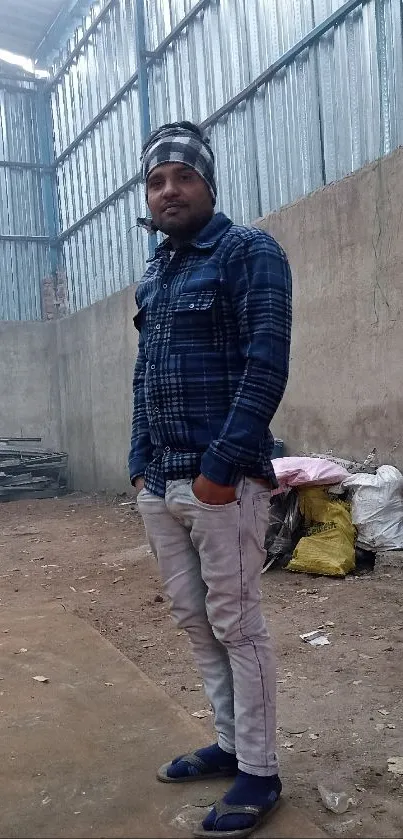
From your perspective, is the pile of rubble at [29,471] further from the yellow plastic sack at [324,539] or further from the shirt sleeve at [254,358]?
the shirt sleeve at [254,358]

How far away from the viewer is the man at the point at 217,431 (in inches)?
67.4

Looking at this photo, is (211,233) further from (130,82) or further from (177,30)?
(130,82)

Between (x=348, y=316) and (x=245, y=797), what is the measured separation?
4.22 m

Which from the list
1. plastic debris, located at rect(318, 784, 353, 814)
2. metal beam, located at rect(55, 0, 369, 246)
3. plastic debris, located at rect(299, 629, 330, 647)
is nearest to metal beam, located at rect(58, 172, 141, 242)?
metal beam, located at rect(55, 0, 369, 246)

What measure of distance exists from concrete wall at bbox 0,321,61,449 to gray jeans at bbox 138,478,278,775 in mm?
10636

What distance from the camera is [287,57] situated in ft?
21.6

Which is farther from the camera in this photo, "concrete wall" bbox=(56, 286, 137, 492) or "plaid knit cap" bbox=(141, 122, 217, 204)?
"concrete wall" bbox=(56, 286, 137, 492)

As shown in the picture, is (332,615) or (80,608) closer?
(332,615)

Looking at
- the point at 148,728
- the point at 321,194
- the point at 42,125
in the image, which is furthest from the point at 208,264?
the point at 42,125

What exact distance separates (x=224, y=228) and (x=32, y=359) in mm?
10937

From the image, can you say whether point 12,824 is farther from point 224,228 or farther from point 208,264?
point 224,228

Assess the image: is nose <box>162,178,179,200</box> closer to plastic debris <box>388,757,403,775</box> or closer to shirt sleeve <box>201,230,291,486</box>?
shirt sleeve <box>201,230,291,486</box>

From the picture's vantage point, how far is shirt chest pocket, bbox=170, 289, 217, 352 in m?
1.78

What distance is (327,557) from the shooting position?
464cm
